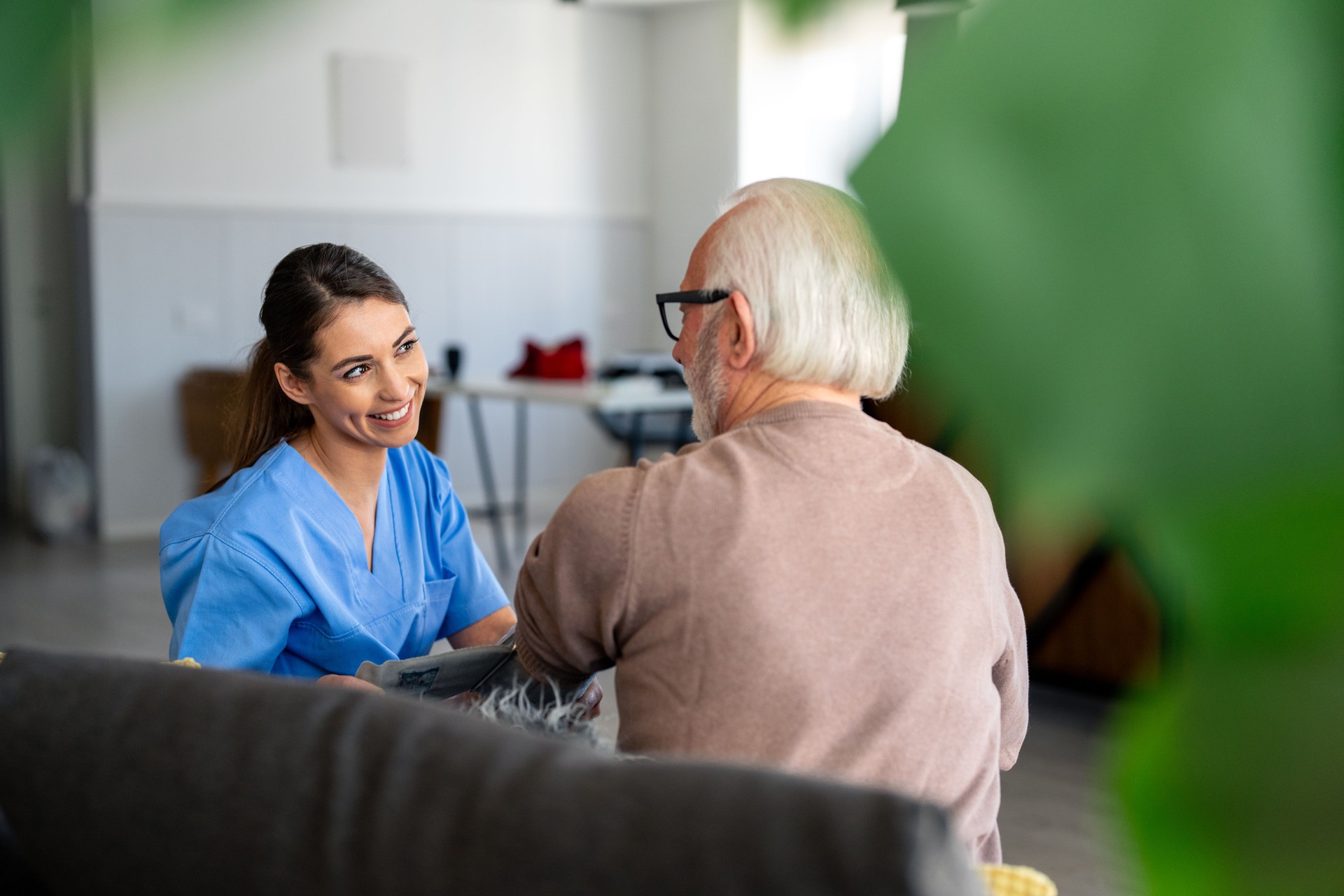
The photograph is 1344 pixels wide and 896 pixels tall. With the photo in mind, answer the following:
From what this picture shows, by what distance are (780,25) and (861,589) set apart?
28.8 inches

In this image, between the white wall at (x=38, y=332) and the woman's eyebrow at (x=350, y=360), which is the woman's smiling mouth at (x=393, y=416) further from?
the white wall at (x=38, y=332)

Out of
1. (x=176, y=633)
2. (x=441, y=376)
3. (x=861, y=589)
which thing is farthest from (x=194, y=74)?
(x=441, y=376)

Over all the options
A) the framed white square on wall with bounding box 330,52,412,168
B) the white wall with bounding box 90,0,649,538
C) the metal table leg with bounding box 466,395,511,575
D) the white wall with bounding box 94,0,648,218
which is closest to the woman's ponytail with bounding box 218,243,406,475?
the metal table leg with bounding box 466,395,511,575

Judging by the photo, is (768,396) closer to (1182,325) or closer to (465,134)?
(1182,325)

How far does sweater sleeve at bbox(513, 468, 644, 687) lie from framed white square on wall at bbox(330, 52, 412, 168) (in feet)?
19.0

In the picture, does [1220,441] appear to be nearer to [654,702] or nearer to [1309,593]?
[1309,593]

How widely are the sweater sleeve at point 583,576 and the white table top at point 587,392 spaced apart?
352 cm

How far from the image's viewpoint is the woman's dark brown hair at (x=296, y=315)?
154 centimetres

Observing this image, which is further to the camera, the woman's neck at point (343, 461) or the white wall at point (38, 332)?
the white wall at point (38, 332)

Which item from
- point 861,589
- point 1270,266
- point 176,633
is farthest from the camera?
point 176,633

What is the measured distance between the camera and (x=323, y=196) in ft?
22.4

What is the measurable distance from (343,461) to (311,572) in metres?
0.19

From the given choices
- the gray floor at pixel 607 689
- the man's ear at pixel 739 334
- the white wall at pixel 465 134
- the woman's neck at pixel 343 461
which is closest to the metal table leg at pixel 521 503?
the gray floor at pixel 607 689

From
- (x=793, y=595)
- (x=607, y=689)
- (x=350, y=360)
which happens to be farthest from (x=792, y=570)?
(x=607, y=689)
